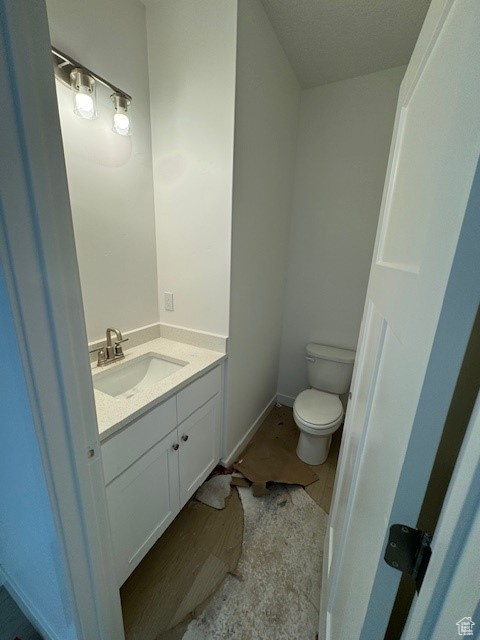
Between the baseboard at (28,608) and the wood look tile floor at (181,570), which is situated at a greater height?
the baseboard at (28,608)

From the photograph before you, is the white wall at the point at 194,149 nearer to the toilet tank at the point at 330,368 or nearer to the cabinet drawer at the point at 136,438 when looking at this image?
the cabinet drawer at the point at 136,438

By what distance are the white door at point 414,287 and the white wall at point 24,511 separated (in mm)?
705

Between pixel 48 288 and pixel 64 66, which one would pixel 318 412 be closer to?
pixel 48 288

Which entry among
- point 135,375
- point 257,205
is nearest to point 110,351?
point 135,375

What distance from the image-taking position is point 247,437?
6.40ft

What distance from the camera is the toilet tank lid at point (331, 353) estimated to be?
192 cm

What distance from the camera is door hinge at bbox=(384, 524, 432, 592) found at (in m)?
0.36

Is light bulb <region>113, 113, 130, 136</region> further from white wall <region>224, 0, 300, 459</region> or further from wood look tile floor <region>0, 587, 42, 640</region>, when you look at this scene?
wood look tile floor <region>0, 587, 42, 640</region>

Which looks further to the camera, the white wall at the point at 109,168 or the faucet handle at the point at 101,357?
the faucet handle at the point at 101,357

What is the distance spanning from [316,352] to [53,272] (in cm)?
184

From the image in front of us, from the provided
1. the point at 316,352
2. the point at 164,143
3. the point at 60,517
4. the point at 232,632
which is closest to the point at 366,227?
the point at 316,352

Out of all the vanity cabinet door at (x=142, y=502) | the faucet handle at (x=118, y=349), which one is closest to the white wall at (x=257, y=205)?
the vanity cabinet door at (x=142, y=502)

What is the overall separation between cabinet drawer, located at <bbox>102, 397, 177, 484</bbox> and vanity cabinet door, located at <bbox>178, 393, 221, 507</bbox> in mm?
131

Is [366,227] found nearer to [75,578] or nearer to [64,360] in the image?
[64,360]
